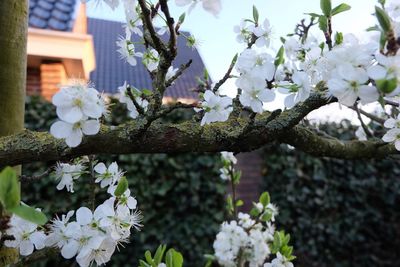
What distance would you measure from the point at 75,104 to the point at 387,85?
436 mm

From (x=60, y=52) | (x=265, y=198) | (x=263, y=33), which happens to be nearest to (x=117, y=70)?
(x=60, y=52)

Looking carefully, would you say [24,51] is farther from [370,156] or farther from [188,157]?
[188,157]

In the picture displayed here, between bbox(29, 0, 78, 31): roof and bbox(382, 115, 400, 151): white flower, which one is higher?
bbox(382, 115, 400, 151): white flower

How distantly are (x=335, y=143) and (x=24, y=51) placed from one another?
85cm

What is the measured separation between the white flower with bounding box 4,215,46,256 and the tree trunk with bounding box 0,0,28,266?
0.14 metres

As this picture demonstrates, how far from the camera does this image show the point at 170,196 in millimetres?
3504

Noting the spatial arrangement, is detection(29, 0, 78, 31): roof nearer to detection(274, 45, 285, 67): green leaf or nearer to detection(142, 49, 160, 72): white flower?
detection(142, 49, 160, 72): white flower

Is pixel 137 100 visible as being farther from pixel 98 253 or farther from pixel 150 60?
pixel 98 253

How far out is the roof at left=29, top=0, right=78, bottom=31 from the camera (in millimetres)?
4047

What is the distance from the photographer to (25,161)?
0.71 meters

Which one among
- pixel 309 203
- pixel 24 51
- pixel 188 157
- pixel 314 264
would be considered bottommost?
pixel 314 264

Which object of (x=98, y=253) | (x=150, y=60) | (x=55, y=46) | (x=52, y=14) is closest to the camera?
(x=98, y=253)

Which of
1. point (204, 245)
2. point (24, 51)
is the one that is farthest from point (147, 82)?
point (24, 51)

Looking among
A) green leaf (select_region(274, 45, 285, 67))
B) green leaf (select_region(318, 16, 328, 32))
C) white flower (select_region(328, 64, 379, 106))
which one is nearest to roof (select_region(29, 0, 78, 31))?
green leaf (select_region(318, 16, 328, 32))
